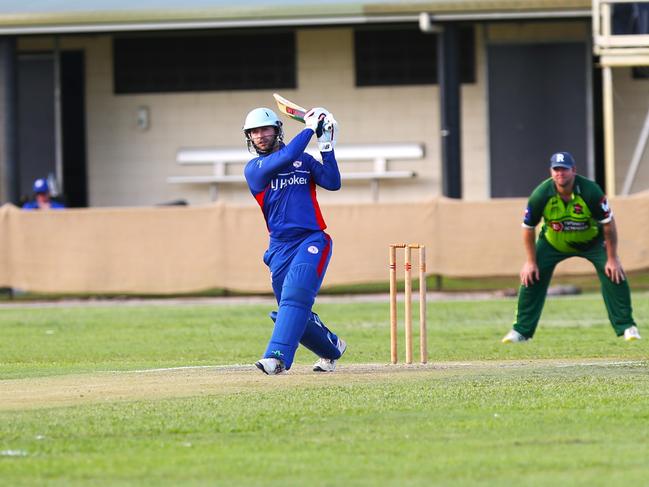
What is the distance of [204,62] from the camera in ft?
95.1

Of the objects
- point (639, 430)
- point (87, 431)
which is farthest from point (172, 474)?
point (639, 430)

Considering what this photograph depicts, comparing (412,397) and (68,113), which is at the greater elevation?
(68,113)

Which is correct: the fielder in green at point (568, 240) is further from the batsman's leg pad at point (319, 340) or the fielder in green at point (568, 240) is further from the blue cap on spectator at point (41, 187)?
the blue cap on spectator at point (41, 187)

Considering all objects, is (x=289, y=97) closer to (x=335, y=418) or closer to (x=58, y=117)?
(x=58, y=117)

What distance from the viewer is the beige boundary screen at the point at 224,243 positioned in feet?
78.6

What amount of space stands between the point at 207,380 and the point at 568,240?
202 inches

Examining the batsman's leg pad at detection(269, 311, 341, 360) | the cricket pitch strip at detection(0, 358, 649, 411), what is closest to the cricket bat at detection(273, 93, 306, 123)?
the batsman's leg pad at detection(269, 311, 341, 360)

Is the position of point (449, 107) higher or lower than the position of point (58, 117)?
lower

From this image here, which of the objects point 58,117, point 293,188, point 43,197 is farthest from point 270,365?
point 58,117

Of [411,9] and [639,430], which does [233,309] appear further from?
[639,430]

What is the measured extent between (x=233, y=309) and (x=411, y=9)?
6.95 meters

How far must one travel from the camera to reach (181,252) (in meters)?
24.4

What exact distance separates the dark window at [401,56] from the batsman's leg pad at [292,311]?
1727 centimetres

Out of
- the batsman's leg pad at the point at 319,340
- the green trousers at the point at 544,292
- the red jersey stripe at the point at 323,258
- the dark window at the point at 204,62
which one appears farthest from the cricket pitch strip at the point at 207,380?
the dark window at the point at 204,62
